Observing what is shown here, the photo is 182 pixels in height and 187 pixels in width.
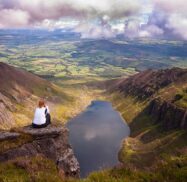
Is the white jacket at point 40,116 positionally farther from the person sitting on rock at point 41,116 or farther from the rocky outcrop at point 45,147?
the rocky outcrop at point 45,147

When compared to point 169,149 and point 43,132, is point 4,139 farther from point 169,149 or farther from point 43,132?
point 169,149

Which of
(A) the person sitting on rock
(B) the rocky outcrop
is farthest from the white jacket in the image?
(B) the rocky outcrop

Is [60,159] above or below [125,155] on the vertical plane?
above

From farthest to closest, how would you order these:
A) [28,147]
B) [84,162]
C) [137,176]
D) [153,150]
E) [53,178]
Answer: [153,150] < [84,162] < [28,147] < [137,176] < [53,178]

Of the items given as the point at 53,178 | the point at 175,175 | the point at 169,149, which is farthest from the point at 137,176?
the point at 169,149

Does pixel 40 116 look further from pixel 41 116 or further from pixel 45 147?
pixel 45 147

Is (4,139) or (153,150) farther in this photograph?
(153,150)

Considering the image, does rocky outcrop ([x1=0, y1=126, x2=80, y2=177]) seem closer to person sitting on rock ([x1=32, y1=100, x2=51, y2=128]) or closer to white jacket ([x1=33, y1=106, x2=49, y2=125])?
person sitting on rock ([x1=32, y1=100, x2=51, y2=128])
